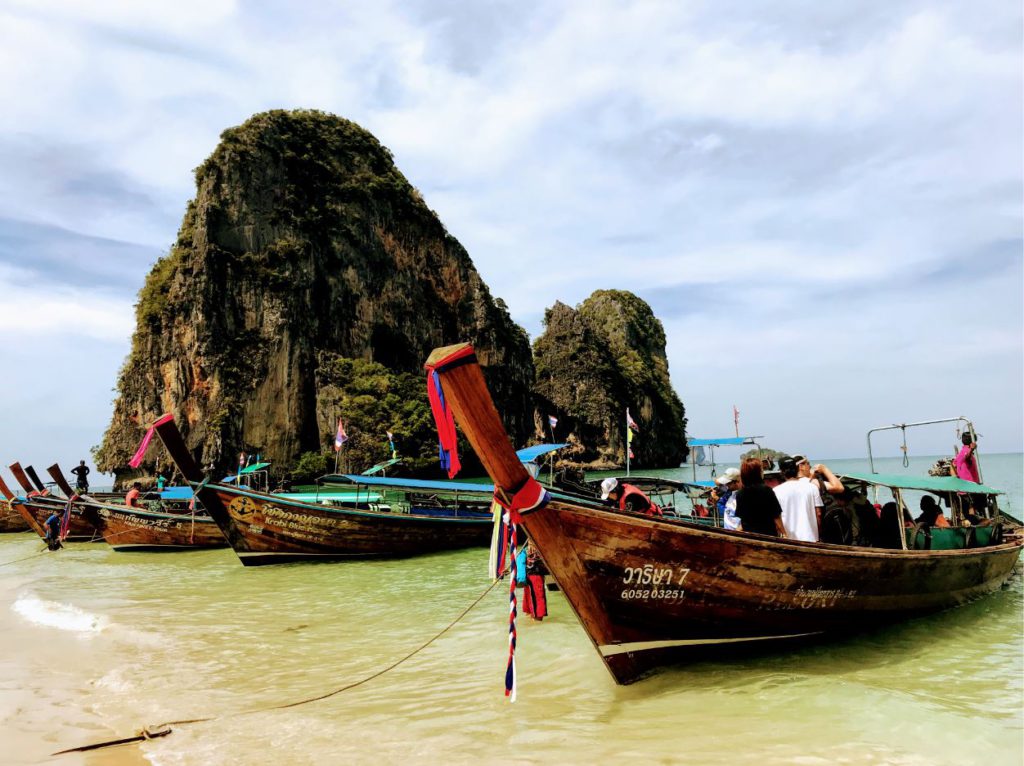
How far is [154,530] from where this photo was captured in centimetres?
1592

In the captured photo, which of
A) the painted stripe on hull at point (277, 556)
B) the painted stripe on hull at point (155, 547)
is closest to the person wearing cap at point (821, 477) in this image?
the painted stripe on hull at point (277, 556)

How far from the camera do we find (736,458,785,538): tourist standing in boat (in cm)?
539

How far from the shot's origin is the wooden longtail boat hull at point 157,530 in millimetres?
15891

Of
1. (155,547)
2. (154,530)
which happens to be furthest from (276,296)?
(155,547)

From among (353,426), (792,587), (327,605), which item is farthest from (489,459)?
(353,426)

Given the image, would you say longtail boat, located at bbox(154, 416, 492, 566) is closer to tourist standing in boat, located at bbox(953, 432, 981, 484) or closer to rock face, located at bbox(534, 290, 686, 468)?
tourist standing in boat, located at bbox(953, 432, 981, 484)

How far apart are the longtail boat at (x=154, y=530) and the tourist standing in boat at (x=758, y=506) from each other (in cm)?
1479

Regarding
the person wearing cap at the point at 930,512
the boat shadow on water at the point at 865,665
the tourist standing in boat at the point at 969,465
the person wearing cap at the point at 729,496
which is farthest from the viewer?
the tourist standing in boat at the point at 969,465

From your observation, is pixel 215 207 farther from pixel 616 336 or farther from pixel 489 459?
pixel 616 336

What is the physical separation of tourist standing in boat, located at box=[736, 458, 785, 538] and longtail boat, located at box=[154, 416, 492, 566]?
9241mm

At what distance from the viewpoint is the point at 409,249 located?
174 feet

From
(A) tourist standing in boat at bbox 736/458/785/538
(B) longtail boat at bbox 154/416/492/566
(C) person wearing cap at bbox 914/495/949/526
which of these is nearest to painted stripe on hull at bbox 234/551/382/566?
(B) longtail boat at bbox 154/416/492/566

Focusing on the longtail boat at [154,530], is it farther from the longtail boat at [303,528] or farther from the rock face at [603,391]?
the rock face at [603,391]

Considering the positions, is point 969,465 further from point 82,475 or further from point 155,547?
point 82,475
